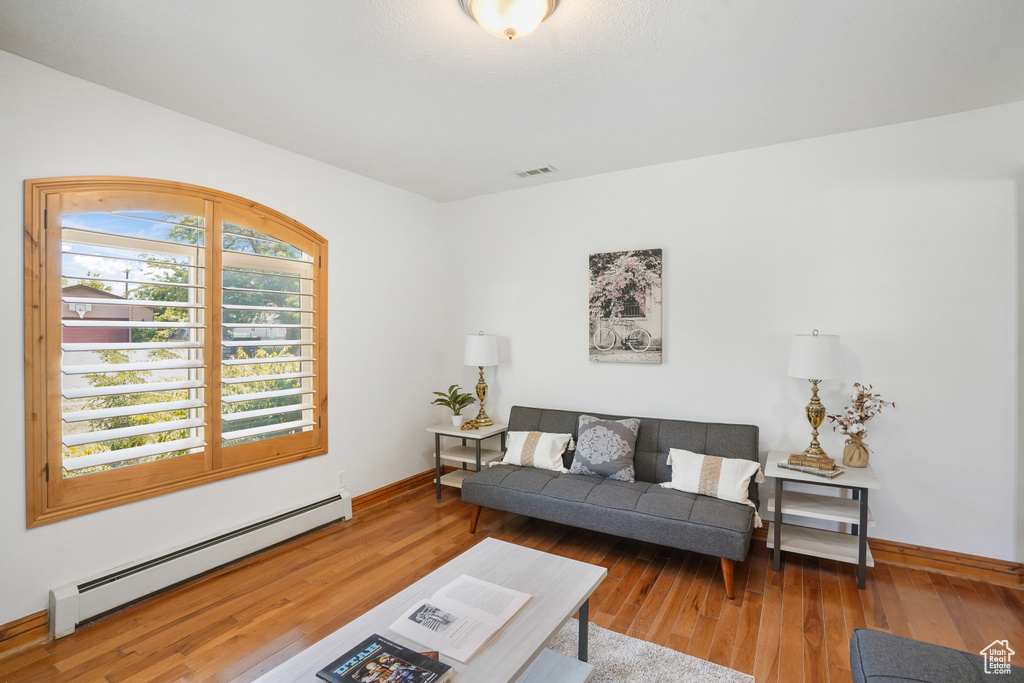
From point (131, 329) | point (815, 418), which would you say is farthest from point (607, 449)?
point (131, 329)

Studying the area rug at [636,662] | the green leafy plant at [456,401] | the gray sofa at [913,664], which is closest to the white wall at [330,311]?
the green leafy plant at [456,401]

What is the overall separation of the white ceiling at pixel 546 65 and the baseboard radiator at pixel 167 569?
2.52 metres

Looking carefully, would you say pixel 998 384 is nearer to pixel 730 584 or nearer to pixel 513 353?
pixel 730 584

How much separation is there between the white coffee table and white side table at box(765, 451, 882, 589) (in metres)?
1.44

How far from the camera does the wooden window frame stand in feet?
7.39

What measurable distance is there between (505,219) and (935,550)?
12.6 feet

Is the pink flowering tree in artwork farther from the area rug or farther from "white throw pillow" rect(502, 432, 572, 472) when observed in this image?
the area rug

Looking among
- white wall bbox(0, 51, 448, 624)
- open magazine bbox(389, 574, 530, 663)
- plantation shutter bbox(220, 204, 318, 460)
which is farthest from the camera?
plantation shutter bbox(220, 204, 318, 460)

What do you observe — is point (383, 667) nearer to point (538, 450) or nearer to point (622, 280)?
point (538, 450)

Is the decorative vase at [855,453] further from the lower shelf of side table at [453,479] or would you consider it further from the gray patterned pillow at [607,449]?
the lower shelf of side table at [453,479]

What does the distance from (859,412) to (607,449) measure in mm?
1572

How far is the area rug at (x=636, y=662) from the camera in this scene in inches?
76.7

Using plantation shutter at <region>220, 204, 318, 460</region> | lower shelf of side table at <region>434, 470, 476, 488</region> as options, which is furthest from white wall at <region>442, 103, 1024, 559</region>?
plantation shutter at <region>220, 204, 318, 460</region>

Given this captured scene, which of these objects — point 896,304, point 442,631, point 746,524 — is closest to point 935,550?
point 746,524
